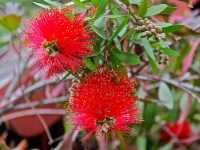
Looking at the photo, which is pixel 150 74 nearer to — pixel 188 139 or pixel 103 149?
pixel 103 149

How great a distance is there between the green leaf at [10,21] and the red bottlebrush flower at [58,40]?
20.0 inches

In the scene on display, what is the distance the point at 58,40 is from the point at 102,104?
4.6 inches

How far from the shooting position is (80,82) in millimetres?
909

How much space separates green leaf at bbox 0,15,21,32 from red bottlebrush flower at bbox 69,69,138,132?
0.55 metres

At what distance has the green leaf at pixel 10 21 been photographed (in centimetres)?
139

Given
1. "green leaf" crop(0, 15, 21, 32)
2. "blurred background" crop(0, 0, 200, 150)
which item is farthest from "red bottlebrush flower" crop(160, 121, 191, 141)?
"green leaf" crop(0, 15, 21, 32)

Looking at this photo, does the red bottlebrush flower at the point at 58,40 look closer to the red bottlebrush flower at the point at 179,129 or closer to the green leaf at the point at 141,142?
the green leaf at the point at 141,142

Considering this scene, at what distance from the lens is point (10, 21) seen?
1.41 m

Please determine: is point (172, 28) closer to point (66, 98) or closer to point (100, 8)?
point (100, 8)

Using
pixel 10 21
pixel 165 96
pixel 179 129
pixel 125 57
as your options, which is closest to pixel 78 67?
pixel 125 57

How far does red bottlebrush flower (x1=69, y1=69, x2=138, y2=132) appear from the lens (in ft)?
2.83

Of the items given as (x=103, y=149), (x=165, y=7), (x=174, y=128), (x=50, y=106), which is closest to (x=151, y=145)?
(x=174, y=128)

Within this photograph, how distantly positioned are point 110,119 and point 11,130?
130 centimetres

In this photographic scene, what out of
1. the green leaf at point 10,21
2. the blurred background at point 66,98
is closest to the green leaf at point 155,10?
the blurred background at point 66,98
